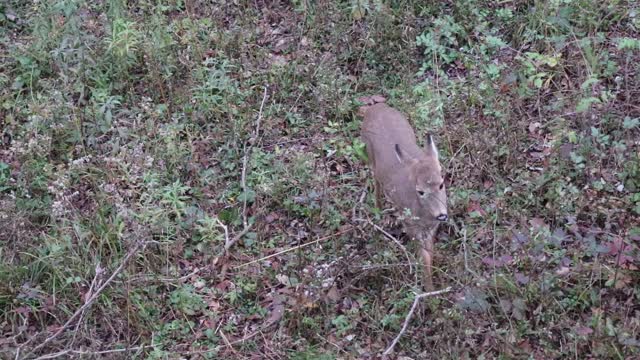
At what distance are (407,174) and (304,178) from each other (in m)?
0.98

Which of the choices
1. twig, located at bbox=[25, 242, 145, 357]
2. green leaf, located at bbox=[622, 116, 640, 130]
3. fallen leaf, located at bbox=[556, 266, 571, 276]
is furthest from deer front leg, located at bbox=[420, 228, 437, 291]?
twig, located at bbox=[25, 242, 145, 357]

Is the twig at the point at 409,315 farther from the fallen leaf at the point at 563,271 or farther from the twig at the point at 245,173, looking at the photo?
the twig at the point at 245,173

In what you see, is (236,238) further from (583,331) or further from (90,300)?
(583,331)

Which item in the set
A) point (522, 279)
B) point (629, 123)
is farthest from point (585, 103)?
point (522, 279)

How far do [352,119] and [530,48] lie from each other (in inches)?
67.9

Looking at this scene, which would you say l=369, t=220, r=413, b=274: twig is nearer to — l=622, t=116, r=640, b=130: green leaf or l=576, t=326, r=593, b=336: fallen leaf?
l=576, t=326, r=593, b=336: fallen leaf

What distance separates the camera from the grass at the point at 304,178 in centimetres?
501

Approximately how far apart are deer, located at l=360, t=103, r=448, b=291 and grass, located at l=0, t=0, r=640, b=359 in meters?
0.14

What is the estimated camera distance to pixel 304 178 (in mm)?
6262

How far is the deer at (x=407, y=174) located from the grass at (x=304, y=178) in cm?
14

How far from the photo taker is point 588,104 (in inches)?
237

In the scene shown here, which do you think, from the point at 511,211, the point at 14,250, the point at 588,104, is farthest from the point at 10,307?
the point at 588,104

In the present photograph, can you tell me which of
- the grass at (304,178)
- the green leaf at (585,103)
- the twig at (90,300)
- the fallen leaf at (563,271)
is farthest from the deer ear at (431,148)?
the twig at (90,300)

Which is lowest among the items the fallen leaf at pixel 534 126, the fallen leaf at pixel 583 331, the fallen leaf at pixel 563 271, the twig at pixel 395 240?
the twig at pixel 395 240
